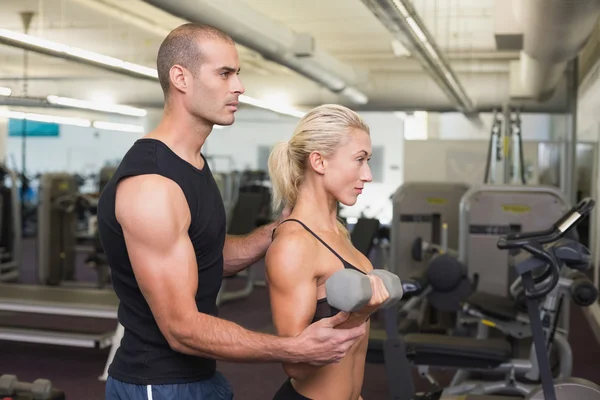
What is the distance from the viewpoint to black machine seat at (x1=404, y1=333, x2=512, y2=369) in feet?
11.7

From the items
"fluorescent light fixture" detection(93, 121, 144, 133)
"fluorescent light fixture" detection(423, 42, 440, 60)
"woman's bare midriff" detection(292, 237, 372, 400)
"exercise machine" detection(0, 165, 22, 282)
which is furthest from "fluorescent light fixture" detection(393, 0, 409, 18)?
"fluorescent light fixture" detection(93, 121, 144, 133)

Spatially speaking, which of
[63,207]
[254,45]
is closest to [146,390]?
[254,45]

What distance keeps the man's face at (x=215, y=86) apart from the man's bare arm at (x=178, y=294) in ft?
0.59

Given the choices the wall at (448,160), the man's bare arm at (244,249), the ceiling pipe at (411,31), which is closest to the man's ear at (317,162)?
the man's bare arm at (244,249)

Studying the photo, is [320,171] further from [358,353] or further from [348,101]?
[348,101]

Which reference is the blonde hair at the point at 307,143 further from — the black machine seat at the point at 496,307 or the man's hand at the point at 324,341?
the black machine seat at the point at 496,307

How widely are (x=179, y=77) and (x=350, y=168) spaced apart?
1.36 feet

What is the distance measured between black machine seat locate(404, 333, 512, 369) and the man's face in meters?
2.36

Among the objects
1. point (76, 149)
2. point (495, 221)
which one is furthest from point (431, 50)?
point (76, 149)

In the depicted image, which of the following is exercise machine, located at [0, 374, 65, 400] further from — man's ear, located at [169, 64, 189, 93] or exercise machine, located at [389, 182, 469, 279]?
exercise machine, located at [389, 182, 469, 279]

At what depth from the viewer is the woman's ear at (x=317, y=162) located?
1.64 metres

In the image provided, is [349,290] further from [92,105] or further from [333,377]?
[92,105]

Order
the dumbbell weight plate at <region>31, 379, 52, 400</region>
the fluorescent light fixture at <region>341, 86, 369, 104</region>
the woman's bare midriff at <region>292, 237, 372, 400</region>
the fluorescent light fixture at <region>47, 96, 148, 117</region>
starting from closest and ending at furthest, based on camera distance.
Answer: the woman's bare midriff at <region>292, 237, 372, 400</region> < the dumbbell weight plate at <region>31, 379, 52, 400</region> < the fluorescent light fixture at <region>47, 96, 148, 117</region> < the fluorescent light fixture at <region>341, 86, 369, 104</region>

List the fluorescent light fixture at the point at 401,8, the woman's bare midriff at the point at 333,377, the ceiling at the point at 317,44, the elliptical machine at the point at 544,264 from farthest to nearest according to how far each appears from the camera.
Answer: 1. the ceiling at the point at 317,44
2. the fluorescent light fixture at the point at 401,8
3. the elliptical machine at the point at 544,264
4. the woman's bare midriff at the point at 333,377
